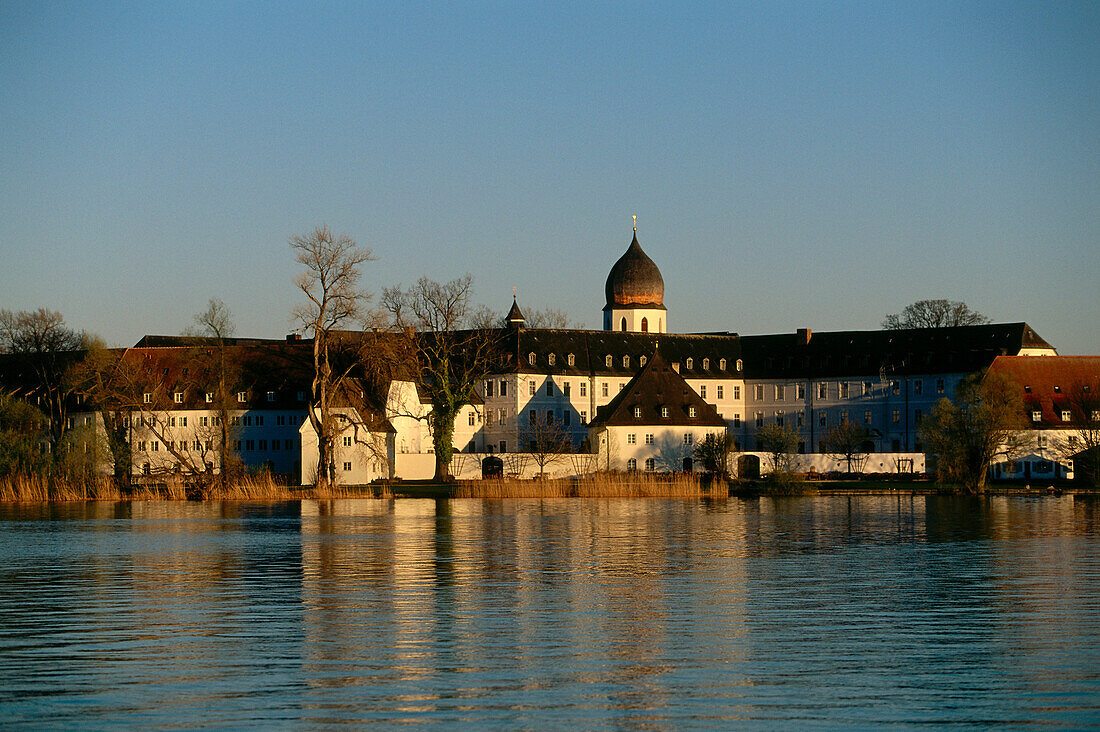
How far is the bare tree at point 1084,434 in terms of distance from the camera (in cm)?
7625

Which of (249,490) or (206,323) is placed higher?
(206,323)

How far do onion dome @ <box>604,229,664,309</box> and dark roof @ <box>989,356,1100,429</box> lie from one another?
1465 inches

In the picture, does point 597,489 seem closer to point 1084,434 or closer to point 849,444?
point 1084,434

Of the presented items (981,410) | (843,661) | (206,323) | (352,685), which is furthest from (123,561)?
(981,410)

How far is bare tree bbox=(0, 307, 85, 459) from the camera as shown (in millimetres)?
89500

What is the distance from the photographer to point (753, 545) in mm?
39781

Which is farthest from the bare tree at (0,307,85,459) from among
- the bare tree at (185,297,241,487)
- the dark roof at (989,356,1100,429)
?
the dark roof at (989,356,1100,429)

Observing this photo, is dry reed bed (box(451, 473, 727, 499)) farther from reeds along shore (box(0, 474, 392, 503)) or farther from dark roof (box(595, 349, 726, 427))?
dark roof (box(595, 349, 726, 427))

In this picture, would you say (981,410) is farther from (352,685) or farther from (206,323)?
(352,685)

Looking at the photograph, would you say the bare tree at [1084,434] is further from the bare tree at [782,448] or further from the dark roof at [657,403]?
the dark roof at [657,403]

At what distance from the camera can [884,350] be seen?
108 m

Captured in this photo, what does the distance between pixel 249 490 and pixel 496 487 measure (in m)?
12.2

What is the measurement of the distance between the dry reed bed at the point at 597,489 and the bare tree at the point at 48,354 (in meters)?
29.9

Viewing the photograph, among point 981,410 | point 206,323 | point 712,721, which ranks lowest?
A: point 712,721
